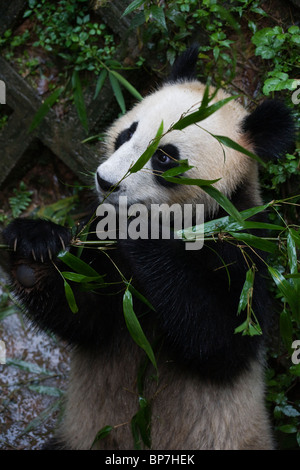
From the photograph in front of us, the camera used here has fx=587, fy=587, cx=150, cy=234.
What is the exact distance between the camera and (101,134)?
351cm

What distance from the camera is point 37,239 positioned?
8.46 feet

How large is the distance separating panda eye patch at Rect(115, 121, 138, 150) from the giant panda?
0.01 meters

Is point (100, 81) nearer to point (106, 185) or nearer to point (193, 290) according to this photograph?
point (106, 185)

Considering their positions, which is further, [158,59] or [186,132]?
[158,59]

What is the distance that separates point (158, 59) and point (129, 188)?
1.18 metres

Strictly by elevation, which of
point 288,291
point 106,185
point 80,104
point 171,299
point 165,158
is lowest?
point 288,291

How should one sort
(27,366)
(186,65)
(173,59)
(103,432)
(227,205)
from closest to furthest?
(227,205), (103,432), (186,65), (173,59), (27,366)

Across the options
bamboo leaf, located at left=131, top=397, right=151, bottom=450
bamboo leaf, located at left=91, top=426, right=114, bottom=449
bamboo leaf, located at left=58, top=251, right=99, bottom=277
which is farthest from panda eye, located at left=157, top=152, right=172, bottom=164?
Result: bamboo leaf, located at left=91, top=426, right=114, bottom=449

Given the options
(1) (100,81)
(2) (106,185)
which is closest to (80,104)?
(1) (100,81)

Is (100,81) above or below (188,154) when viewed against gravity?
above

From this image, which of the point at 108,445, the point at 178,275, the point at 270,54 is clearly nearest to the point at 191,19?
the point at 270,54

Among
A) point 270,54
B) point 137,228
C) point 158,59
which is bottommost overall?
point 137,228

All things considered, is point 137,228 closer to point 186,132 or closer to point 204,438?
point 186,132

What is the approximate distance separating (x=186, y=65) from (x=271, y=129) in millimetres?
647
